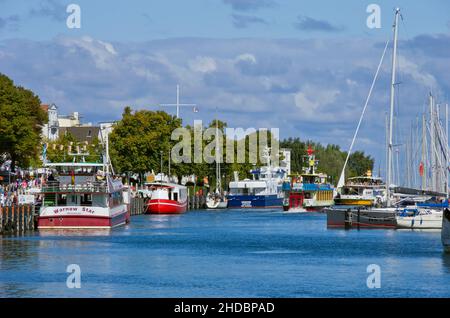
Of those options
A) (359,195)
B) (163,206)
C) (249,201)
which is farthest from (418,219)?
(249,201)

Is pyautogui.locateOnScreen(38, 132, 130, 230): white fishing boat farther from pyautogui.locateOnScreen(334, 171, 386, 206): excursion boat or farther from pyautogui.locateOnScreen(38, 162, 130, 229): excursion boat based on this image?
pyautogui.locateOnScreen(334, 171, 386, 206): excursion boat

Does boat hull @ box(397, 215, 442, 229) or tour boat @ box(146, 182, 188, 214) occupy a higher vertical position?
tour boat @ box(146, 182, 188, 214)

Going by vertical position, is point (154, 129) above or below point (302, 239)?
above

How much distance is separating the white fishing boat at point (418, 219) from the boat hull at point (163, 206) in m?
54.0

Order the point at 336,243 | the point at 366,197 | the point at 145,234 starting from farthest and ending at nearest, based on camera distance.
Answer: the point at 366,197 < the point at 145,234 < the point at 336,243

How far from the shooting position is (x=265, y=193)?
18575 centimetres

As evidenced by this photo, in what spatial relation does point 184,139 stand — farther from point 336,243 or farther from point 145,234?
point 336,243

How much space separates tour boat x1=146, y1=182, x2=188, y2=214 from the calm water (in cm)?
4236

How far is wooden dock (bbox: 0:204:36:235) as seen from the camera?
298 ft

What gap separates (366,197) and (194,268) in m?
77.9

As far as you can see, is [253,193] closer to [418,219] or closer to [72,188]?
[418,219]

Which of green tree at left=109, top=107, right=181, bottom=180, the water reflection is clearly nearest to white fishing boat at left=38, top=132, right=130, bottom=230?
the water reflection

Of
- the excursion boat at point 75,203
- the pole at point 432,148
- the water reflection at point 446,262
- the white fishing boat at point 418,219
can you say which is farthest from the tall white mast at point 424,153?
the water reflection at point 446,262
